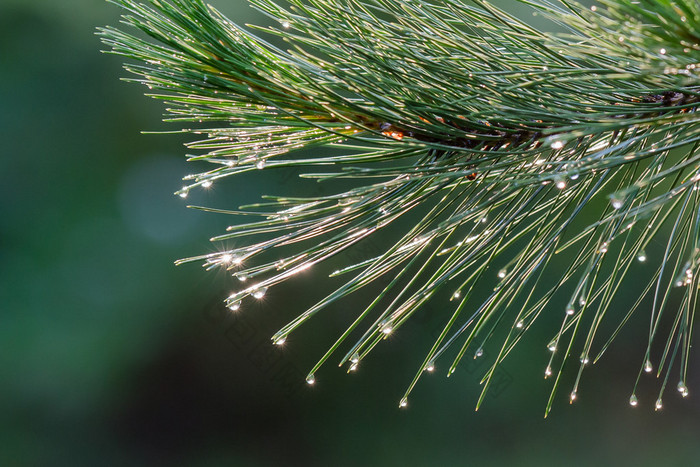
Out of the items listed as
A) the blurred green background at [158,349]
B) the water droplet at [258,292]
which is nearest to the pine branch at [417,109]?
the water droplet at [258,292]

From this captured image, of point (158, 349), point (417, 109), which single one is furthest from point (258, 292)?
point (158, 349)

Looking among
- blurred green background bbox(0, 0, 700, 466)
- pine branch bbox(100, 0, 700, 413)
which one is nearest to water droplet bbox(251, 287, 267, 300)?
pine branch bbox(100, 0, 700, 413)

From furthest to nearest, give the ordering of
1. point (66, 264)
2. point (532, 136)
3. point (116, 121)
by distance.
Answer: point (116, 121)
point (66, 264)
point (532, 136)

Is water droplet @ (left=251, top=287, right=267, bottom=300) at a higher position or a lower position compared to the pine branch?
lower

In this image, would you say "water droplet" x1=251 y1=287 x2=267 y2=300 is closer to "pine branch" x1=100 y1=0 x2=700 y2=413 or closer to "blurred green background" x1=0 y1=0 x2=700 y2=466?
"pine branch" x1=100 y1=0 x2=700 y2=413

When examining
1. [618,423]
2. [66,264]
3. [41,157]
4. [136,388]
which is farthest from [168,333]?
[618,423]

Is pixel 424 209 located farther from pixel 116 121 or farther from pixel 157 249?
pixel 116 121

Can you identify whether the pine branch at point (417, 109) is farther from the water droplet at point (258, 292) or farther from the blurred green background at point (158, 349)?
the blurred green background at point (158, 349)

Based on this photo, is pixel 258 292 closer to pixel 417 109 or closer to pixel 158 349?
pixel 417 109
